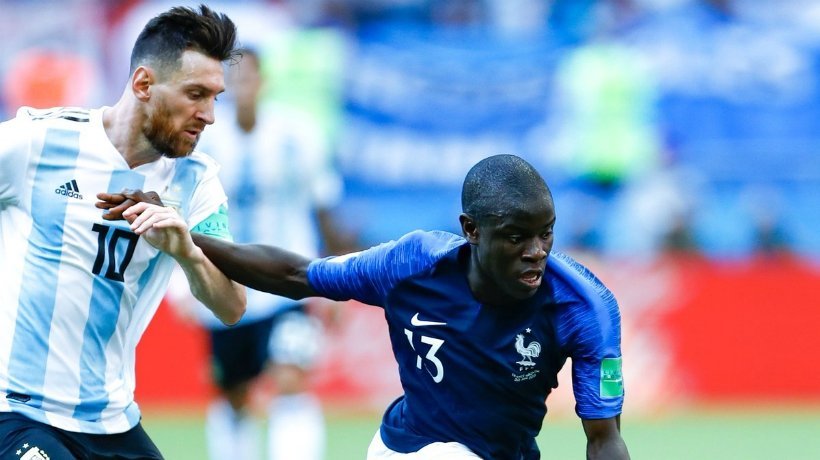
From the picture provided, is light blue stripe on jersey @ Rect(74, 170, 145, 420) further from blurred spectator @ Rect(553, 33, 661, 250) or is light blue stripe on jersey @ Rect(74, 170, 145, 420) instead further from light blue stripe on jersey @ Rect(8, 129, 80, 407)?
blurred spectator @ Rect(553, 33, 661, 250)

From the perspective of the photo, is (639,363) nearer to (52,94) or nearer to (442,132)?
(442,132)

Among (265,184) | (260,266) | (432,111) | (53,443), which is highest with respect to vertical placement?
(432,111)

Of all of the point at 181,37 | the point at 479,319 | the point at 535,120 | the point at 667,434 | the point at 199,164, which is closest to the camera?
the point at 181,37

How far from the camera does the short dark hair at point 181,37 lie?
4.96 meters

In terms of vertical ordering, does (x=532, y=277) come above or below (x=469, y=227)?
below

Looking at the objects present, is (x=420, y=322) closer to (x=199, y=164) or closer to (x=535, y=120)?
(x=199, y=164)

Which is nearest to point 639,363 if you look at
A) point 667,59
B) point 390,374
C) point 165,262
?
point 390,374

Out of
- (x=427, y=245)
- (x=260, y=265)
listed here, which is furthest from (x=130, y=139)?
(x=427, y=245)

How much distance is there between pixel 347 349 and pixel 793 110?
689 centimetres

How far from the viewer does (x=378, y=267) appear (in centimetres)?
514

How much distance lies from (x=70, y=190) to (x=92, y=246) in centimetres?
22

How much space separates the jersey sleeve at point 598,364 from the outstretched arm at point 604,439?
0.02m

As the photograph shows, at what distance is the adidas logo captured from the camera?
4.89m

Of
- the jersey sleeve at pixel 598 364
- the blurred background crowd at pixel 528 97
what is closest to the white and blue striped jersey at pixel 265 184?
the jersey sleeve at pixel 598 364
